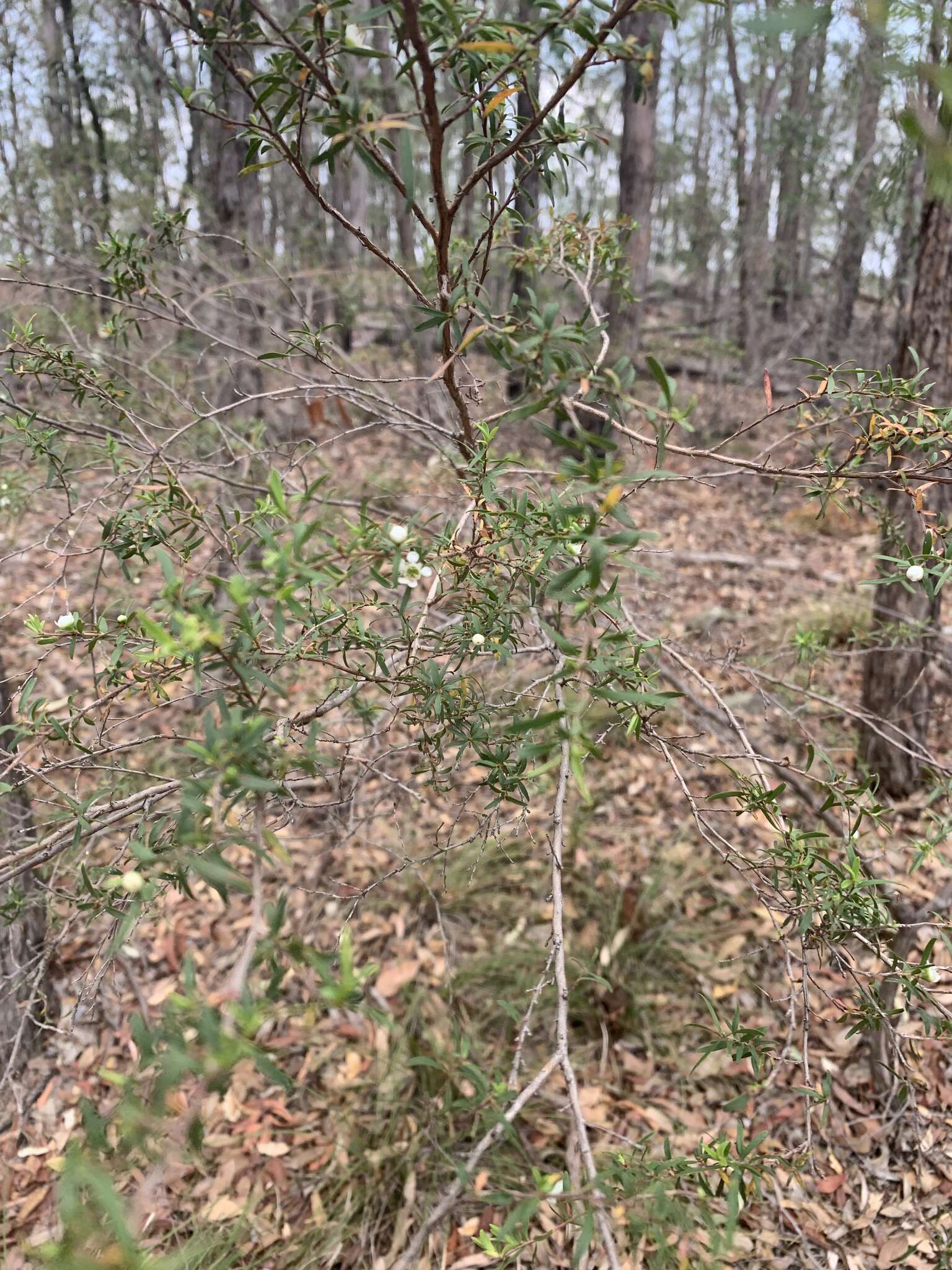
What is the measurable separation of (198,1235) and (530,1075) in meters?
1.03

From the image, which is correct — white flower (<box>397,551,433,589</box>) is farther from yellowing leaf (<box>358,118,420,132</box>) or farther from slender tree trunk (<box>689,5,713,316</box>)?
slender tree trunk (<box>689,5,713,316</box>)

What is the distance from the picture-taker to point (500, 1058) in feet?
7.61

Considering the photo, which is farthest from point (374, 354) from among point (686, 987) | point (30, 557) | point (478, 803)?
point (686, 987)

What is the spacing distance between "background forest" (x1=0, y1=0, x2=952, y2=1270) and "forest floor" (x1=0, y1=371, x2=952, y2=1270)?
16mm

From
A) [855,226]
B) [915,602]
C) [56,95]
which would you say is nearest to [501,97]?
[915,602]

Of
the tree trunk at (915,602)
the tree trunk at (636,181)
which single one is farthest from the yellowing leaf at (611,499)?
the tree trunk at (636,181)

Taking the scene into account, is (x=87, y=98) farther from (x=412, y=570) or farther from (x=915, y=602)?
(x=412, y=570)

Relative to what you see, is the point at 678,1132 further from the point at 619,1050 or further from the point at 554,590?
the point at 554,590

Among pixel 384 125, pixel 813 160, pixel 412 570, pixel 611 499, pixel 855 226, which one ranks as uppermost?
pixel 813 160

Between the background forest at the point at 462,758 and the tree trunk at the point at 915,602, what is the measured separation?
0.02 meters

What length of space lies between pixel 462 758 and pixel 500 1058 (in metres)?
1.33

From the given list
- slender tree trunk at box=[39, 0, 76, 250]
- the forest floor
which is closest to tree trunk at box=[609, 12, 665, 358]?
the forest floor

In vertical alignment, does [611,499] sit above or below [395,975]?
above

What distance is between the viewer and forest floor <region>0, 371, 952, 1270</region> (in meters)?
2.00
